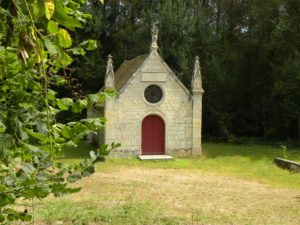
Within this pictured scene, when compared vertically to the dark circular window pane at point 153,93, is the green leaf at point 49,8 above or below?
below

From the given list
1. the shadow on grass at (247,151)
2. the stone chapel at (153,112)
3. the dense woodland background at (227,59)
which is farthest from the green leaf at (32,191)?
the dense woodland background at (227,59)

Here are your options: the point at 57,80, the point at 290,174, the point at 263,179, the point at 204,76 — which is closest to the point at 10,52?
the point at 57,80

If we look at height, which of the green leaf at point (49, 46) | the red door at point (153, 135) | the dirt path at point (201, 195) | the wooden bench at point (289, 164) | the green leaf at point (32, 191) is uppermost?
the green leaf at point (49, 46)

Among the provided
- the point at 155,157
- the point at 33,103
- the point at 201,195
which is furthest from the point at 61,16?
the point at 155,157

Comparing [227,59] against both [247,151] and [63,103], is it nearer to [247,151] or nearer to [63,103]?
[247,151]

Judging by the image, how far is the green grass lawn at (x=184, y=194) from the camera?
7385mm

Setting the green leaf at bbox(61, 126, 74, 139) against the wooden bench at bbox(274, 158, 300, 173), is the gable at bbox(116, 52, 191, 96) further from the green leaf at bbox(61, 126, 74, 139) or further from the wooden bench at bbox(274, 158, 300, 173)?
the green leaf at bbox(61, 126, 74, 139)

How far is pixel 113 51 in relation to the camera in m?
25.7

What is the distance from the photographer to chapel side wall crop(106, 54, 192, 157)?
16359 mm

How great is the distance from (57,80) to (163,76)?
45.9 ft

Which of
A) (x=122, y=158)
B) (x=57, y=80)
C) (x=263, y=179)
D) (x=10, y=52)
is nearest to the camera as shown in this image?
(x=10, y=52)

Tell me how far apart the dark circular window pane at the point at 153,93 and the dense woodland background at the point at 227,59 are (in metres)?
5.34

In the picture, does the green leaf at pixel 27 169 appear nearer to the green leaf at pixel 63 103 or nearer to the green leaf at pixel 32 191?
the green leaf at pixel 32 191

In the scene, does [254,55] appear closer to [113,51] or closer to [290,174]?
[113,51]
